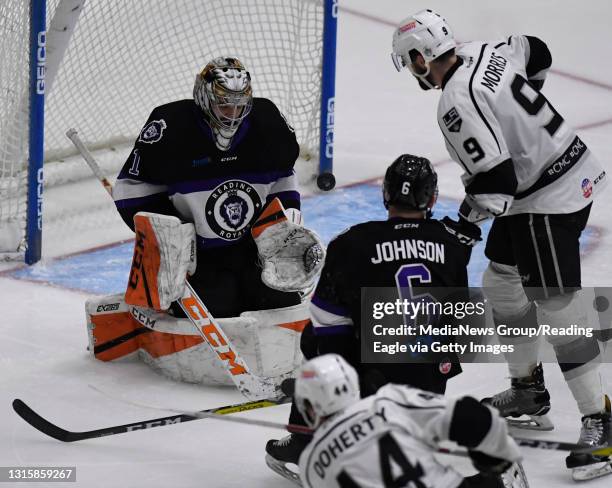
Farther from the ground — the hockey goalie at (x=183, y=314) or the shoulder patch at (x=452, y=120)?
the shoulder patch at (x=452, y=120)

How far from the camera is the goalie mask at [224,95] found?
13.3 ft

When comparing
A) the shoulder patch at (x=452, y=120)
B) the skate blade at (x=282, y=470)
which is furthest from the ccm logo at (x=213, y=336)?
the shoulder patch at (x=452, y=120)

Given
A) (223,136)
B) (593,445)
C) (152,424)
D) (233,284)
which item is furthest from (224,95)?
(593,445)

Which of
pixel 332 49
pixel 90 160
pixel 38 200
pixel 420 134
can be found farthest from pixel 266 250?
pixel 420 134

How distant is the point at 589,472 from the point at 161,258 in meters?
1.47

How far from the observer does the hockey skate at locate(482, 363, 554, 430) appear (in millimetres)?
3942

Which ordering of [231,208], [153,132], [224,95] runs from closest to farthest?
1. [224,95]
2. [153,132]
3. [231,208]

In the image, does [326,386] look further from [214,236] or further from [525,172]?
[214,236]

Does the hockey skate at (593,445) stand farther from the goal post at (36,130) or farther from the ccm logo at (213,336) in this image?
the goal post at (36,130)

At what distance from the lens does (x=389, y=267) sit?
316 centimetres

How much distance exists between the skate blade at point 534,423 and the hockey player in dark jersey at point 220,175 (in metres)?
0.84

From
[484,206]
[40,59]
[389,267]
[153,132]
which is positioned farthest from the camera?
[40,59]

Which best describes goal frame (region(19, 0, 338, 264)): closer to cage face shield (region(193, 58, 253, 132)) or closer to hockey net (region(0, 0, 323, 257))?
hockey net (region(0, 0, 323, 257))

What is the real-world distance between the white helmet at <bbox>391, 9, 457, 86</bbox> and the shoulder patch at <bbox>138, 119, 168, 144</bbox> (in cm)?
87
